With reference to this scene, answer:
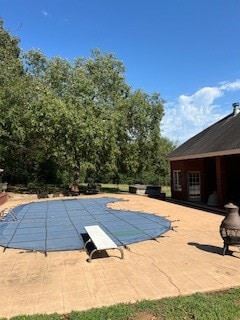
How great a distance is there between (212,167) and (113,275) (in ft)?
48.8

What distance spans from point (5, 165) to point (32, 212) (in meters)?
13.8

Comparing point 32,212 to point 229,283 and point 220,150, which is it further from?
point 229,283

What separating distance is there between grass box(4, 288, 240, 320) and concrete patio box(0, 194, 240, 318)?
298 mm

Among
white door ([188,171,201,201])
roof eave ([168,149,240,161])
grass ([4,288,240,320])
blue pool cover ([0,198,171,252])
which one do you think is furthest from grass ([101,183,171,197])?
grass ([4,288,240,320])

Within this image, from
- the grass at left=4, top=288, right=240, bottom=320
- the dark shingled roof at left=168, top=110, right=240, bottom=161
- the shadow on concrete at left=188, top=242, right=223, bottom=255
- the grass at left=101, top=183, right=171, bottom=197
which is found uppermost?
the dark shingled roof at left=168, top=110, right=240, bottom=161

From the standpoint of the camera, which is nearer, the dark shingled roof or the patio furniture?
the patio furniture

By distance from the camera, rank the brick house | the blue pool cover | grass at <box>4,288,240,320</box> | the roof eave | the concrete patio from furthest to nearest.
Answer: the brick house < the roof eave < the blue pool cover < the concrete patio < grass at <box>4,288,240,320</box>

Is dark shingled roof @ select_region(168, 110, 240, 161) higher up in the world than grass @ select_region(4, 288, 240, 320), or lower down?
higher up

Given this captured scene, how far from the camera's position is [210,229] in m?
12.4

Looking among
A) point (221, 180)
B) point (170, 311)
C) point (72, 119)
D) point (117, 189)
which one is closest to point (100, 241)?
point (170, 311)

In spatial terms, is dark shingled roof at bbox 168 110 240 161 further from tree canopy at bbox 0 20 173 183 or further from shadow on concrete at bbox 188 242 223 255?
shadow on concrete at bbox 188 242 223 255

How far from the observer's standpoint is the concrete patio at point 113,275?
629 cm

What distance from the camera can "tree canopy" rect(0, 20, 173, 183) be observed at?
85.4 feet

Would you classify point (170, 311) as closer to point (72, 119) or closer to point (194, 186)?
point (194, 186)
